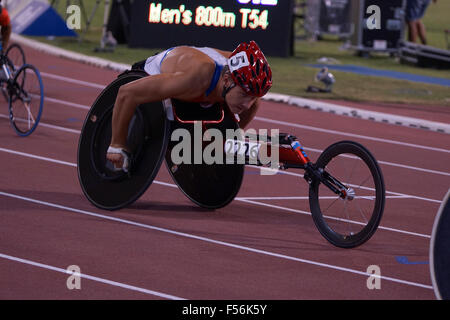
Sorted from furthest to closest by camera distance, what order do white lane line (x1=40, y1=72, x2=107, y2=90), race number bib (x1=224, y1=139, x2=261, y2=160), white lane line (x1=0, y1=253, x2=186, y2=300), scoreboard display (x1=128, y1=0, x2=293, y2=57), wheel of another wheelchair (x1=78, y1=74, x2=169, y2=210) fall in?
scoreboard display (x1=128, y1=0, x2=293, y2=57), white lane line (x1=40, y1=72, x2=107, y2=90), wheel of another wheelchair (x1=78, y1=74, x2=169, y2=210), race number bib (x1=224, y1=139, x2=261, y2=160), white lane line (x1=0, y1=253, x2=186, y2=300)

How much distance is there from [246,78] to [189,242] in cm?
Answer: 128

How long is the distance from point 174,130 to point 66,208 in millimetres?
1144

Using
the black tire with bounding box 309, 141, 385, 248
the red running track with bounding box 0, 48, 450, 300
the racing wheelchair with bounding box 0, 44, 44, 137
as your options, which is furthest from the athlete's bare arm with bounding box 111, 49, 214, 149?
the racing wheelchair with bounding box 0, 44, 44, 137

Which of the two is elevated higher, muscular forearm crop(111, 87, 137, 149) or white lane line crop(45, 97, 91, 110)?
muscular forearm crop(111, 87, 137, 149)

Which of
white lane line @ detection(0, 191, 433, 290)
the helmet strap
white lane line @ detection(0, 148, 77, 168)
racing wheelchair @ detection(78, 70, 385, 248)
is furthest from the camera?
white lane line @ detection(0, 148, 77, 168)

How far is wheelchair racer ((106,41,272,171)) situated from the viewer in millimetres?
7430

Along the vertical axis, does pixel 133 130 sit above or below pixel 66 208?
above

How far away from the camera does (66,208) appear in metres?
8.23

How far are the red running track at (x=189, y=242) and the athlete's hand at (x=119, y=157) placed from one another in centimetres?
43

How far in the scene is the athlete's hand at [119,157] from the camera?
7.79 meters

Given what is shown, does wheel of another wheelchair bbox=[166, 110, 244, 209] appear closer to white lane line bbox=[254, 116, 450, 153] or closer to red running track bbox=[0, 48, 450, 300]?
red running track bbox=[0, 48, 450, 300]

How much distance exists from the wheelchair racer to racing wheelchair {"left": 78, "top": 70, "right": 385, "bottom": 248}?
0.53 ft
